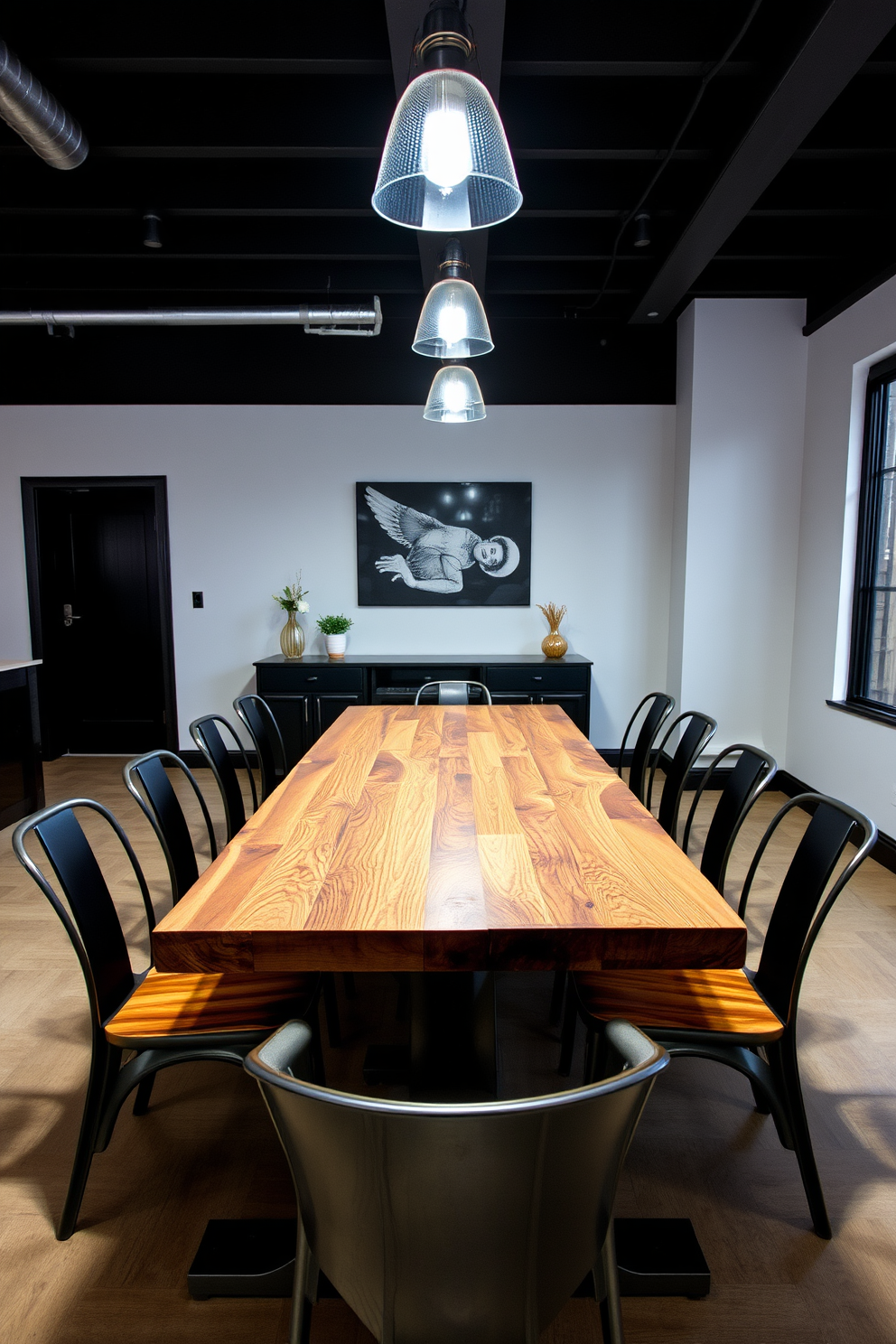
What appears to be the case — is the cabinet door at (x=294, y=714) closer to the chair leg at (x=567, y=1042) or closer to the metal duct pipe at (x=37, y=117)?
the metal duct pipe at (x=37, y=117)

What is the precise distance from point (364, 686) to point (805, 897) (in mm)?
3697

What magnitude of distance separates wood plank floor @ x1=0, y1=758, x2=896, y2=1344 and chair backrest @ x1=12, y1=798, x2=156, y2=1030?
0.46 meters

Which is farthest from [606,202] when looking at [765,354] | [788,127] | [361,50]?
[765,354]

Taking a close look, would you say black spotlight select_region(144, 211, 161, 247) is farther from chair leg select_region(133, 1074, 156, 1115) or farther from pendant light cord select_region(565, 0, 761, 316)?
chair leg select_region(133, 1074, 156, 1115)

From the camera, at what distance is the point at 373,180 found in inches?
132

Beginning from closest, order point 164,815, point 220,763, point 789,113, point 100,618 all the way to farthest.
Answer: point 164,815
point 220,763
point 789,113
point 100,618

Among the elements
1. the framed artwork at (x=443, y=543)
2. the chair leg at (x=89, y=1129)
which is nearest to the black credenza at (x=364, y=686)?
the framed artwork at (x=443, y=543)

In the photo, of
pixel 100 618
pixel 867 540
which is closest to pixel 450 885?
pixel 867 540

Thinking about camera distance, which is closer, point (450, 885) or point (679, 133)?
point (450, 885)

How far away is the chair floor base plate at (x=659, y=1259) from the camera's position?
1403 mm

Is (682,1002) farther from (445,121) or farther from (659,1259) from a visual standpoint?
(445,121)

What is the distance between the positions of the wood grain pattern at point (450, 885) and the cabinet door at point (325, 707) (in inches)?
112

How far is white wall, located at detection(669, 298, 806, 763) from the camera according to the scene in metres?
4.67

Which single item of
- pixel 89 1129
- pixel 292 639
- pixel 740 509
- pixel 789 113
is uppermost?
pixel 789 113
